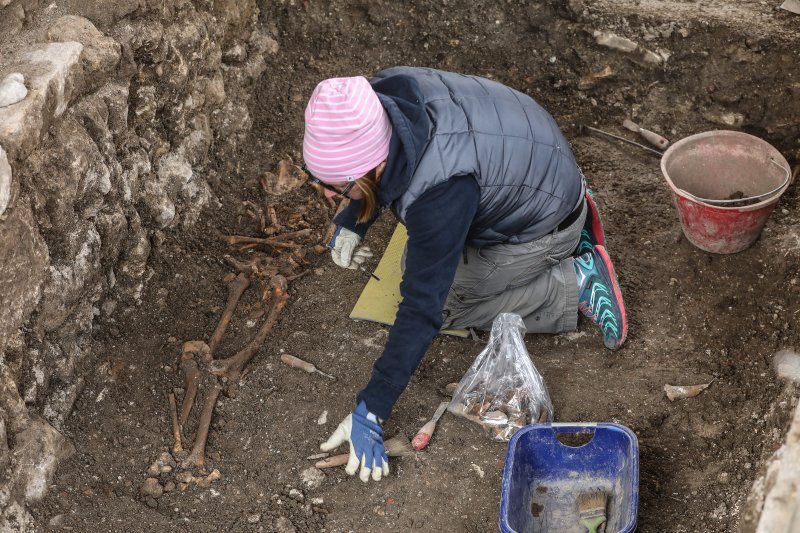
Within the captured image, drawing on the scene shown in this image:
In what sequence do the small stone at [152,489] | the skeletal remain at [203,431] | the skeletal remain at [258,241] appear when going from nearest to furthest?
the small stone at [152,489] → the skeletal remain at [203,431] → the skeletal remain at [258,241]

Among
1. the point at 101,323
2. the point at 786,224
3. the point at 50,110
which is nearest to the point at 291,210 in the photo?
the point at 101,323

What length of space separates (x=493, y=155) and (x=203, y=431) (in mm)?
1733

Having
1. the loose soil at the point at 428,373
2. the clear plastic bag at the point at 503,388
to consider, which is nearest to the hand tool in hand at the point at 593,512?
the loose soil at the point at 428,373

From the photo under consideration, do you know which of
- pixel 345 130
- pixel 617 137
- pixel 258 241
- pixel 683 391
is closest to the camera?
pixel 345 130

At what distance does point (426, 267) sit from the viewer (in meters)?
3.12

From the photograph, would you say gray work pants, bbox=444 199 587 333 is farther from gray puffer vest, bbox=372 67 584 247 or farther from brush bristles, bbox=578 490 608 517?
brush bristles, bbox=578 490 608 517

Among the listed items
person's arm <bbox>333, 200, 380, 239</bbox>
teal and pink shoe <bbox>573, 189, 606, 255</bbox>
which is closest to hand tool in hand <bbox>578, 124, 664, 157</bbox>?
teal and pink shoe <bbox>573, 189, 606, 255</bbox>

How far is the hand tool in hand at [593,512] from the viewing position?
322cm

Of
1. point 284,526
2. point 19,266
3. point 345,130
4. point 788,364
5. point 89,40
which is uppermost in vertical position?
point 345,130

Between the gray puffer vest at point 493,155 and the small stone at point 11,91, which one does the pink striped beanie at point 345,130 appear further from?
the small stone at point 11,91

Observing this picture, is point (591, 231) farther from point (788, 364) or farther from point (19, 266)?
point (19, 266)

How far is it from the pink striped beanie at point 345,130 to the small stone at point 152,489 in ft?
4.96

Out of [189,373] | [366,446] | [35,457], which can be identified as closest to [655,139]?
[366,446]

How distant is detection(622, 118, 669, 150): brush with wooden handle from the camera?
4.68 meters
